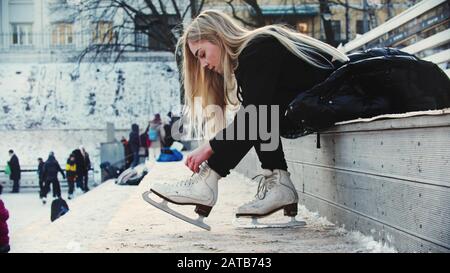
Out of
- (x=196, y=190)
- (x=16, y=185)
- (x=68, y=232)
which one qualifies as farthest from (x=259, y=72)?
(x=16, y=185)

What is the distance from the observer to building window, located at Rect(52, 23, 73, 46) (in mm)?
17031

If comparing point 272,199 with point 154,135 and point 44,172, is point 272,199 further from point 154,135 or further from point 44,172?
point 44,172

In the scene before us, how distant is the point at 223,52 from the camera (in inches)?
92.4

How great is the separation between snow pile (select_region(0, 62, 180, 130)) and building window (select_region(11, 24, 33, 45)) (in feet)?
7.42

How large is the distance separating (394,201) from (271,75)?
23.8 inches

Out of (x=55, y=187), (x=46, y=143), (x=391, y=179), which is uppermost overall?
(x=391, y=179)

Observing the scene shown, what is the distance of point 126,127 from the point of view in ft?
71.7

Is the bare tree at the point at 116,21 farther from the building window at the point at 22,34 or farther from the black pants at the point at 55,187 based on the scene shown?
the black pants at the point at 55,187

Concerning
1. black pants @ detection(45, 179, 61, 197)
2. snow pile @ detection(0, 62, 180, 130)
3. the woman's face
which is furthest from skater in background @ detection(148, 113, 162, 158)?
the woman's face

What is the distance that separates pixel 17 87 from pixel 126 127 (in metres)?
A: 3.72

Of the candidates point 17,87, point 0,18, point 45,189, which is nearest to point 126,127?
point 17,87

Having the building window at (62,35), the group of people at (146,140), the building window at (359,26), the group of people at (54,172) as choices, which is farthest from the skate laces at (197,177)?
the building window at (359,26)

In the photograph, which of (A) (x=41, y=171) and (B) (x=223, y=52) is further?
(A) (x=41, y=171)
